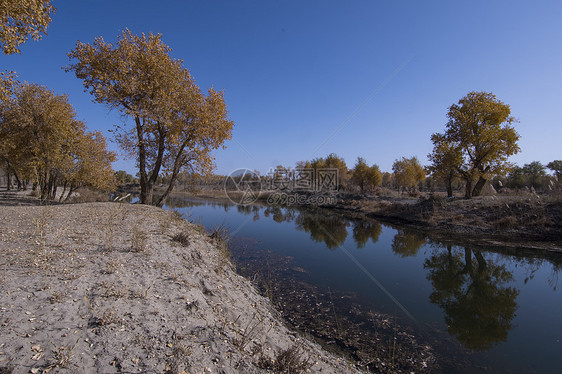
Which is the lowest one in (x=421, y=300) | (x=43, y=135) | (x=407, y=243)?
(x=421, y=300)

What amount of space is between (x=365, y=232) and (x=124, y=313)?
19262 millimetres

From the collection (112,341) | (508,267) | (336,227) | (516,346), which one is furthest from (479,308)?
(336,227)

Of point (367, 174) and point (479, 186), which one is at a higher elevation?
point (367, 174)

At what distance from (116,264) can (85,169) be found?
18514mm

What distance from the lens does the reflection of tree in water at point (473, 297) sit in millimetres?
6646

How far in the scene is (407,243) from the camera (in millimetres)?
16719

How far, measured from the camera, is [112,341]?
3.31m

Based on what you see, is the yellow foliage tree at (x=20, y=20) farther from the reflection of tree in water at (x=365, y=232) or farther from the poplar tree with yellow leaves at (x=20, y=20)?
the reflection of tree in water at (x=365, y=232)

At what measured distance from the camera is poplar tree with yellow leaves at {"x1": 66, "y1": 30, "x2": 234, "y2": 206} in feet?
42.3

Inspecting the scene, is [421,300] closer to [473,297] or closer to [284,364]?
[473,297]

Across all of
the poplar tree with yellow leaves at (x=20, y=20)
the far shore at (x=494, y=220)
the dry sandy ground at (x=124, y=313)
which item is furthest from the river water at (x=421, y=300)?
the poplar tree with yellow leaves at (x=20, y=20)

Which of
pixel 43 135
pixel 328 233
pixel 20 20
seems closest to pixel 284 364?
pixel 20 20

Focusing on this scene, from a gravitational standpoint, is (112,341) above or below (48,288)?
below

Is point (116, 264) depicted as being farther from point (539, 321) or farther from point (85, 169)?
point (85, 169)
